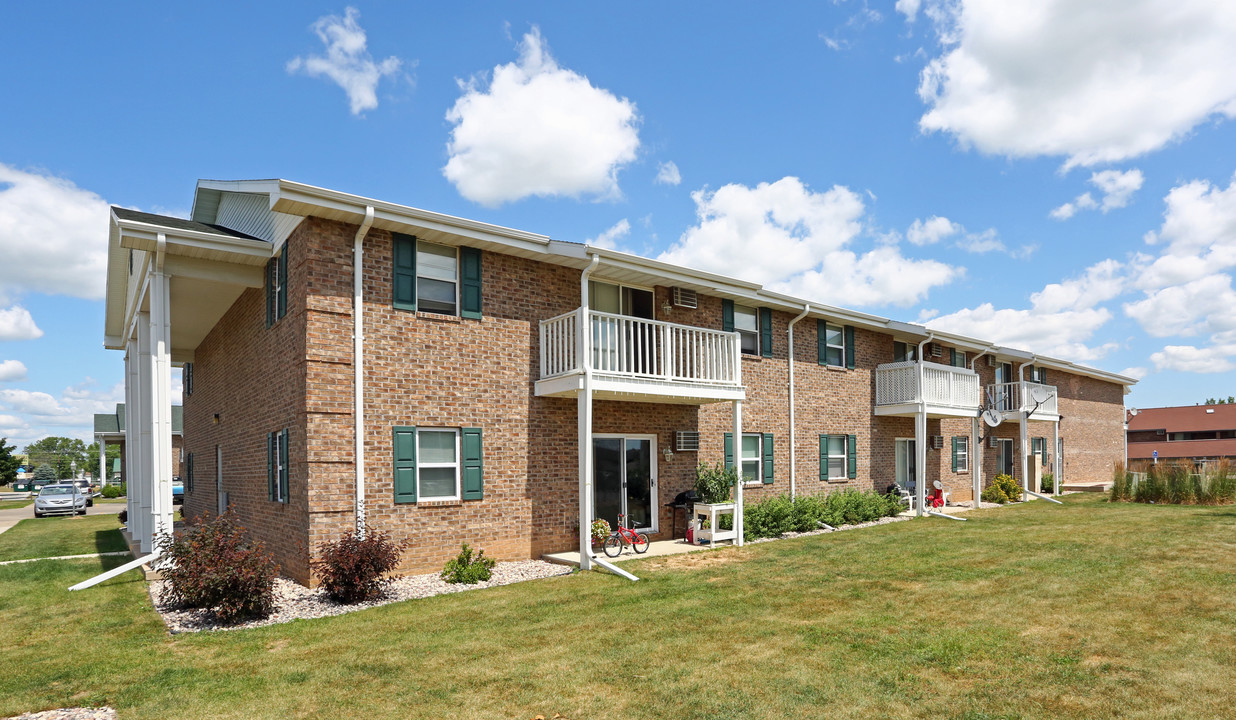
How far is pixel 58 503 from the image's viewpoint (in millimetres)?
30422

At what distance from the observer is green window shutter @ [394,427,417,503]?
11.3 meters

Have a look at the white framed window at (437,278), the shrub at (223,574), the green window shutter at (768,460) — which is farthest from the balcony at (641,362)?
the shrub at (223,574)

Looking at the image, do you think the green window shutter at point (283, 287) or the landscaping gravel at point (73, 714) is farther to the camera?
the green window shutter at point (283, 287)

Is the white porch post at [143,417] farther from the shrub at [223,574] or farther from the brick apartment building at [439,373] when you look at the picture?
the shrub at [223,574]

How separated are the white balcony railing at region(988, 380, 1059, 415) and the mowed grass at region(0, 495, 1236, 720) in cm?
1418

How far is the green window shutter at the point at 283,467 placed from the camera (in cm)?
1179

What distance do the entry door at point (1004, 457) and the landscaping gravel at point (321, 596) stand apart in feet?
67.0

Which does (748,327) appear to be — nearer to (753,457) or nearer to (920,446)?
(753,457)

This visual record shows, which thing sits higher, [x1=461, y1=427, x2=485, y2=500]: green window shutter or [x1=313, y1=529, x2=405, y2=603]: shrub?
[x1=461, y1=427, x2=485, y2=500]: green window shutter

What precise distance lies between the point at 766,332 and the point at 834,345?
10.3 feet

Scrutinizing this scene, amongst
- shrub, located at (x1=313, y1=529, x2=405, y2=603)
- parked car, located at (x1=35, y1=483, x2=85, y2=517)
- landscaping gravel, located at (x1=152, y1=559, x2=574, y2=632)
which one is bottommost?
parked car, located at (x1=35, y1=483, x2=85, y2=517)

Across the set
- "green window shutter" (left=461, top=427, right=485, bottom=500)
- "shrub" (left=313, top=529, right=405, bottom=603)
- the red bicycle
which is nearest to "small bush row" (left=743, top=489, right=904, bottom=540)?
the red bicycle

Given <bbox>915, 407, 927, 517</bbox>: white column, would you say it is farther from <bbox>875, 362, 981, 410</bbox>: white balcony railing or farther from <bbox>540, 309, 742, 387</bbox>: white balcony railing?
<bbox>540, 309, 742, 387</bbox>: white balcony railing

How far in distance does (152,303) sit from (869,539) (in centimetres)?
1331
